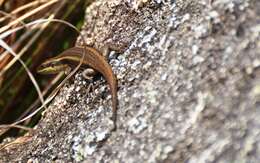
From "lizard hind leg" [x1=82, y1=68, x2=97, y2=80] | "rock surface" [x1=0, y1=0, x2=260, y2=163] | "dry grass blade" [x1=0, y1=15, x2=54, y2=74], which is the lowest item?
"rock surface" [x1=0, y1=0, x2=260, y2=163]

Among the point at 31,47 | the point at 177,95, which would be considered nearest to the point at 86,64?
the point at 177,95

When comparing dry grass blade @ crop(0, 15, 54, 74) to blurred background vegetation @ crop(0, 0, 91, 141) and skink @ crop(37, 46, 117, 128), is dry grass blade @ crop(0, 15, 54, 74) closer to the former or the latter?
blurred background vegetation @ crop(0, 0, 91, 141)

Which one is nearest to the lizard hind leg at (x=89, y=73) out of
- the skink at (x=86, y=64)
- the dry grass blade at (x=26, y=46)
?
the skink at (x=86, y=64)

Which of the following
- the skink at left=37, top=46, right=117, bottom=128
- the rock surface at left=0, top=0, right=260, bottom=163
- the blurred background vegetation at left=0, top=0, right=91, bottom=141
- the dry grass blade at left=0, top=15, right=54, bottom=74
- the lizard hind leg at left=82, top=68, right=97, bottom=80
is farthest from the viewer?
the blurred background vegetation at left=0, top=0, right=91, bottom=141

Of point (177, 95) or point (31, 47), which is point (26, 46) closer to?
point (31, 47)

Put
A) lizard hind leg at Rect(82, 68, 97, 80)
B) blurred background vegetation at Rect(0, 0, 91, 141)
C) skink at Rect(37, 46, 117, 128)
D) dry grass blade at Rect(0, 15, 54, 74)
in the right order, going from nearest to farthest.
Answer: skink at Rect(37, 46, 117, 128)
lizard hind leg at Rect(82, 68, 97, 80)
dry grass blade at Rect(0, 15, 54, 74)
blurred background vegetation at Rect(0, 0, 91, 141)

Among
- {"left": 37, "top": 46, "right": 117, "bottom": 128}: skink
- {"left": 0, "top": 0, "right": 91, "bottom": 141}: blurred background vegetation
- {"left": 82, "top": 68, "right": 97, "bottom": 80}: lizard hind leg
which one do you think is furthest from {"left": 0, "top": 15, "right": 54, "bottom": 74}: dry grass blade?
{"left": 82, "top": 68, "right": 97, "bottom": 80}: lizard hind leg

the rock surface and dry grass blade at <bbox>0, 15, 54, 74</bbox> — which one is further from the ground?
dry grass blade at <bbox>0, 15, 54, 74</bbox>
